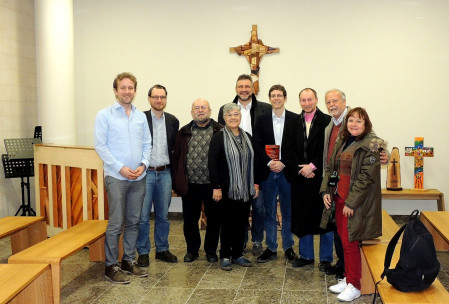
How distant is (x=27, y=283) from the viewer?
3.02 meters

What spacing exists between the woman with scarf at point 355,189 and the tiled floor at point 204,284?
251 millimetres

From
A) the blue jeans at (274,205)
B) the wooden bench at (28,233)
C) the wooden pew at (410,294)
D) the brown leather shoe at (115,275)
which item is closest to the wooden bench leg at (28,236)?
the wooden bench at (28,233)

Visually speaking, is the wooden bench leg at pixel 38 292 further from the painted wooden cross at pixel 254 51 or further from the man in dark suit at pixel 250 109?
the painted wooden cross at pixel 254 51

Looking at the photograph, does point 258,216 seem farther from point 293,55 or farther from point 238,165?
point 293,55

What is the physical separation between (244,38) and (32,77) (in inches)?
108

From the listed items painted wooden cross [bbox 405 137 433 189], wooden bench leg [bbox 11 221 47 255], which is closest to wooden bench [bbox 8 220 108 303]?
wooden bench leg [bbox 11 221 47 255]

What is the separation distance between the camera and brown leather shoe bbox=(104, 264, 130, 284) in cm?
414

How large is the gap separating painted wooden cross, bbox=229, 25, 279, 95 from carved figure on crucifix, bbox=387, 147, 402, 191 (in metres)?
1.84

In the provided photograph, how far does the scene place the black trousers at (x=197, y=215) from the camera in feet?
14.8

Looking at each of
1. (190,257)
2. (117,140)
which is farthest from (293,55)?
(117,140)

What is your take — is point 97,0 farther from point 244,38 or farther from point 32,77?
point 244,38

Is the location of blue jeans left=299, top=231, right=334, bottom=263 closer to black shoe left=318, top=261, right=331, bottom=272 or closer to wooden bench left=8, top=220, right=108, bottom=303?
black shoe left=318, top=261, right=331, bottom=272

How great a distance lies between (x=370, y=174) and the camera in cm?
354

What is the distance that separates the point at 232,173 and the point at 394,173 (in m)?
2.71
